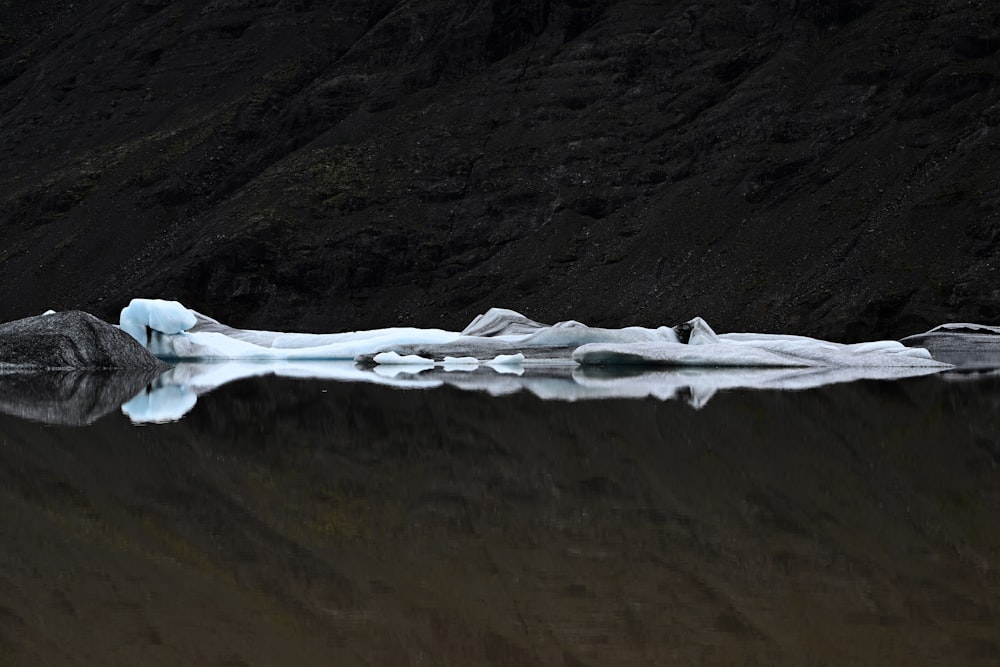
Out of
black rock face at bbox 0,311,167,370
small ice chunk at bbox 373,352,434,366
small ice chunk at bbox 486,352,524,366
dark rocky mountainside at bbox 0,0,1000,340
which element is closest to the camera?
black rock face at bbox 0,311,167,370

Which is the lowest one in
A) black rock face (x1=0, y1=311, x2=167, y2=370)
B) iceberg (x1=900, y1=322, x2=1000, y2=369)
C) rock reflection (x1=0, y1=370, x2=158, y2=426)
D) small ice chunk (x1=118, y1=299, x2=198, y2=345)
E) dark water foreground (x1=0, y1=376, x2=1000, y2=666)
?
iceberg (x1=900, y1=322, x2=1000, y2=369)

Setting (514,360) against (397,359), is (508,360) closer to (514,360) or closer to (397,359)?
(514,360)

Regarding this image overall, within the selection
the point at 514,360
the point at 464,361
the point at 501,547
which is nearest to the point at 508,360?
the point at 514,360

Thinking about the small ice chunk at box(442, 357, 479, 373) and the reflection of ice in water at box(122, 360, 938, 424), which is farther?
the small ice chunk at box(442, 357, 479, 373)

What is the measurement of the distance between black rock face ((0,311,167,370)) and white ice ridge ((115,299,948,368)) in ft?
10.6

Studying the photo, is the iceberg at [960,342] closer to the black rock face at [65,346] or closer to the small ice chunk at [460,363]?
the small ice chunk at [460,363]

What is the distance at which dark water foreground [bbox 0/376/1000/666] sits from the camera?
10.3ft

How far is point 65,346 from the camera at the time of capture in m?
19.2

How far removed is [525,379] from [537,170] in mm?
29567

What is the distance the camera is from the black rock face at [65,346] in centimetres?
1912

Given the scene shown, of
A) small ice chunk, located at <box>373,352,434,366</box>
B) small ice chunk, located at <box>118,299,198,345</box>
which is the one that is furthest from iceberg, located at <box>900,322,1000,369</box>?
small ice chunk, located at <box>118,299,198,345</box>

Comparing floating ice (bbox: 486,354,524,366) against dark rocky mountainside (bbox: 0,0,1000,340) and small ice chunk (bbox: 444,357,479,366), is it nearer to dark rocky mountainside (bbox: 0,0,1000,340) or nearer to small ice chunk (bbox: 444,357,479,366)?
small ice chunk (bbox: 444,357,479,366)

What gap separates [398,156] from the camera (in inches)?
1880

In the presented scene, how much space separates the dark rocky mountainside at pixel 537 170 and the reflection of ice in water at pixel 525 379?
45.0 ft
